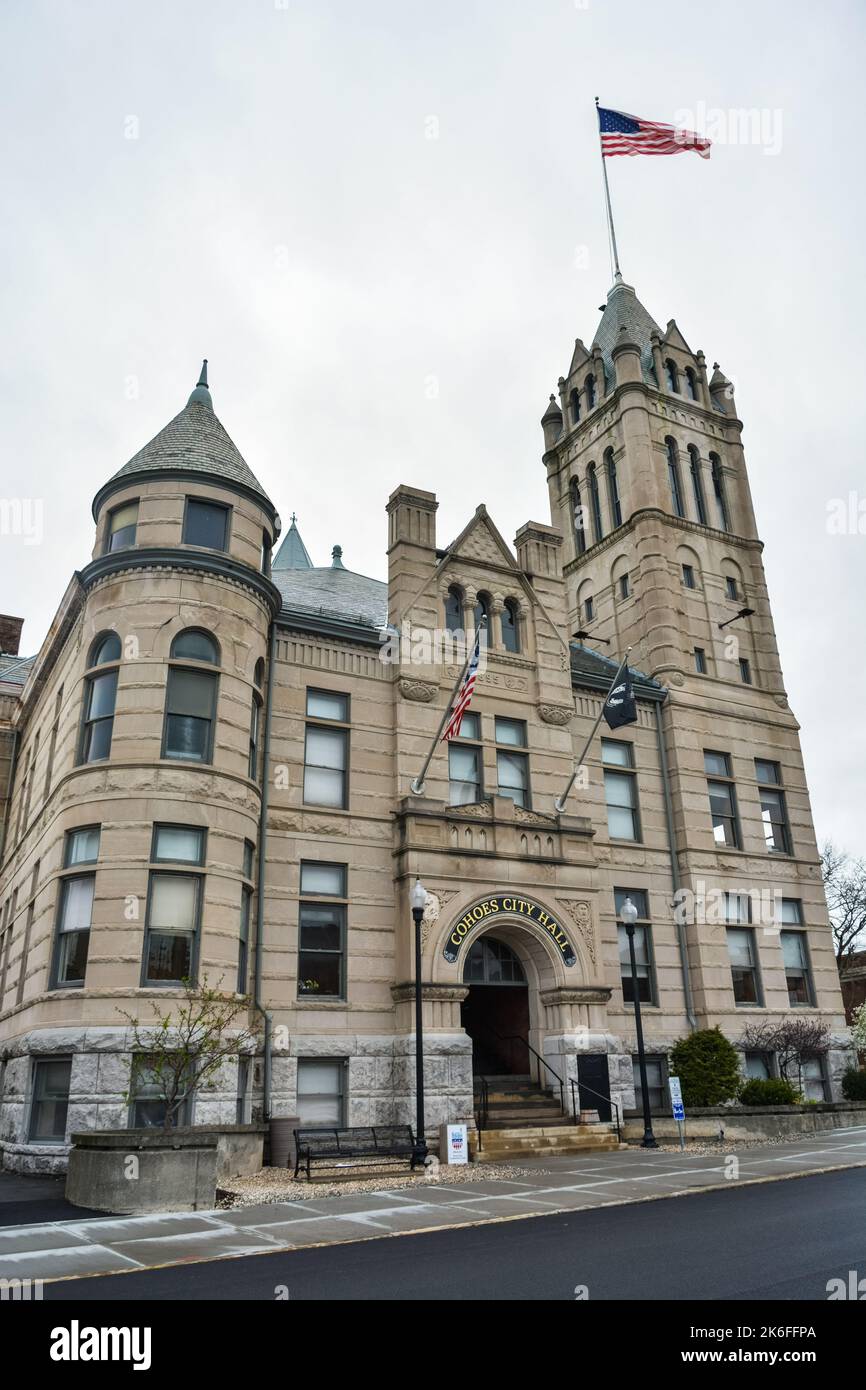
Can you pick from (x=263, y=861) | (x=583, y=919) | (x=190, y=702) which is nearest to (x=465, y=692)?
(x=263, y=861)

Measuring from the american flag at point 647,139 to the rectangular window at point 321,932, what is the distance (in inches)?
1062

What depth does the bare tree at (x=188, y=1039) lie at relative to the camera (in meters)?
17.5

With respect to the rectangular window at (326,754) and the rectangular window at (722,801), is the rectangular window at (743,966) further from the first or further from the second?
the rectangular window at (326,754)

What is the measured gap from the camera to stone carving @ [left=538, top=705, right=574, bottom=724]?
90.9ft

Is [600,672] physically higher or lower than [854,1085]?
higher

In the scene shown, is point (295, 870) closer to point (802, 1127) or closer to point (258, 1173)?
point (258, 1173)

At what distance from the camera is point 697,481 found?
36844 millimetres

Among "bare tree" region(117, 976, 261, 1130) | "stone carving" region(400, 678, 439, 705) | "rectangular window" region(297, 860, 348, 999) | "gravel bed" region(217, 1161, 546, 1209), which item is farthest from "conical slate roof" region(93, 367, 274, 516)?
"gravel bed" region(217, 1161, 546, 1209)

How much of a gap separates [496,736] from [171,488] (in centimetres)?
1086

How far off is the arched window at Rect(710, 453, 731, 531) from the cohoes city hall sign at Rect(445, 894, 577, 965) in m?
18.6

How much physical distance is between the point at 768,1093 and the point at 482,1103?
7717 mm

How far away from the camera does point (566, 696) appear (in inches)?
1113

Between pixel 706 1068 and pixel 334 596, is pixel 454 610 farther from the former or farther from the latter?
pixel 706 1068
